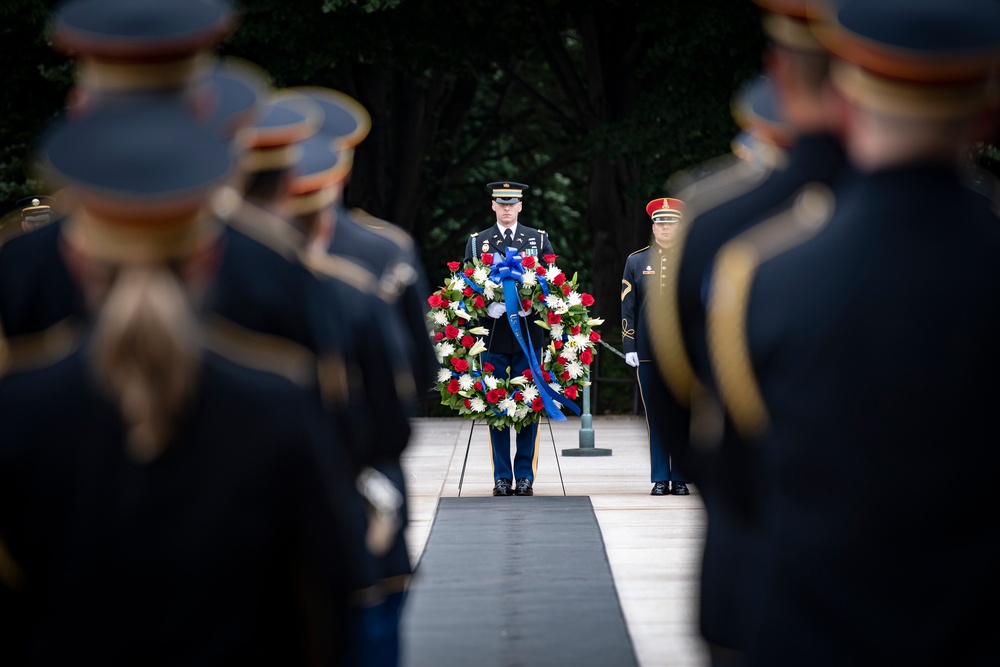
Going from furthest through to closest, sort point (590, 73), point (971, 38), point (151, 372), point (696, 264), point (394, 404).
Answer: point (590, 73)
point (394, 404)
point (696, 264)
point (971, 38)
point (151, 372)

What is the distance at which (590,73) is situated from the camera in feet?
72.7

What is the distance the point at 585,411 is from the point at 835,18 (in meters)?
13.8

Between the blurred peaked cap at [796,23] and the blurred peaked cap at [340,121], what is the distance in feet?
6.34

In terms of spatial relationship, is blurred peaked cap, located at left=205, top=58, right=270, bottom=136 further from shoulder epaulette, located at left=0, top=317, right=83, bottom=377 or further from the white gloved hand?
the white gloved hand

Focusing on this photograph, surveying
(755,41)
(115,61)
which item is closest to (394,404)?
(115,61)

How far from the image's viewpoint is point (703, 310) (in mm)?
3570

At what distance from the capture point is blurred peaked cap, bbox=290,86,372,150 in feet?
17.2

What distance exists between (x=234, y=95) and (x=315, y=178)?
0.99m

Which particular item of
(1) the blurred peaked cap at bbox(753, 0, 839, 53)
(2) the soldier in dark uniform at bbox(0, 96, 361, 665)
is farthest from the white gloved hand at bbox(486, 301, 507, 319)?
(2) the soldier in dark uniform at bbox(0, 96, 361, 665)

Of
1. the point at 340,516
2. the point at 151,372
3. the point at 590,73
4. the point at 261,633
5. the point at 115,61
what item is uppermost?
the point at 590,73

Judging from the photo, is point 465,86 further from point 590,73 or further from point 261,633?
point 261,633

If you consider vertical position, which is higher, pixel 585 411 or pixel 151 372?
pixel 151 372

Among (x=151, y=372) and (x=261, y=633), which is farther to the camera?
(x=261, y=633)

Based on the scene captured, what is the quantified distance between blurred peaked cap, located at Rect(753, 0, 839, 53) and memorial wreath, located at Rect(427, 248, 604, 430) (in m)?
9.23
